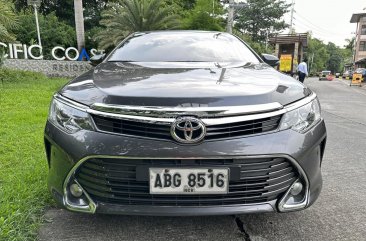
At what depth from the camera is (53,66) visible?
52.4ft

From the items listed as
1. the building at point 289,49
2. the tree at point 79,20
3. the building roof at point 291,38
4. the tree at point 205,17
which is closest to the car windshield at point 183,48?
the tree at point 79,20

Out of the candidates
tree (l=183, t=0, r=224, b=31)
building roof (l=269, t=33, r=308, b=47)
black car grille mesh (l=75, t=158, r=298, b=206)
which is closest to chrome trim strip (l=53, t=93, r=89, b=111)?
black car grille mesh (l=75, t=158, r=298, b=206)

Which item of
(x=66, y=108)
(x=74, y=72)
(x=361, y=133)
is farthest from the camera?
(x=74, y=72)

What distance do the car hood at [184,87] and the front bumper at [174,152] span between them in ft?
0.67

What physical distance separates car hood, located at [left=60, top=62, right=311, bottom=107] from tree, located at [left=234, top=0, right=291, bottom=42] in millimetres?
49674

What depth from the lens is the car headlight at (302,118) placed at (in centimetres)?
190

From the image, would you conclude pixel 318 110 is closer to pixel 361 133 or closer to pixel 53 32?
pixel 361 133

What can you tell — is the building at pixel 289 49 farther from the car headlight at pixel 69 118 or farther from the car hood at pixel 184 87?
the car headlight at pixel 69 118

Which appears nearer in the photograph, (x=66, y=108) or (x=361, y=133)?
(x=66, y=108)

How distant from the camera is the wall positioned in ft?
50.0

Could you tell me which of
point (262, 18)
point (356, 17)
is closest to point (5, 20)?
point (262, 18)

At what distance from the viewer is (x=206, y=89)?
1.94 metres

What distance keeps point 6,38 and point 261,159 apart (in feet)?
36.6

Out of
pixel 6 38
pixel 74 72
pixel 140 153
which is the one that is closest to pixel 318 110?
pixel 140 153
